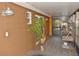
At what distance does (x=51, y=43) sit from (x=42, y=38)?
1.57 feet

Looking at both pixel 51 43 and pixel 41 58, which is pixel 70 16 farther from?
pixel 41 58

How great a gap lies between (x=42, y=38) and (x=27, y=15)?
886 mm

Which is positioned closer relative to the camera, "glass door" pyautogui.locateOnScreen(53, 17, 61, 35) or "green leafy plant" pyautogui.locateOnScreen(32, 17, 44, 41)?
"green leafy plant" pyautogui.locateOnScreen(32, 17, 44, 41)

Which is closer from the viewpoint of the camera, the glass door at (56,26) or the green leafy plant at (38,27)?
the green leafy plant at (38,27)

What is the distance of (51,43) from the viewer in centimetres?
442

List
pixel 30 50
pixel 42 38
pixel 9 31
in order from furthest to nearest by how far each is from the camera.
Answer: pixel 42 38, pixel 30 50, pixel 9 31

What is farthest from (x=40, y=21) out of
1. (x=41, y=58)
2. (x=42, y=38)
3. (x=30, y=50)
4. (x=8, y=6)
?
(x=41, y=58)

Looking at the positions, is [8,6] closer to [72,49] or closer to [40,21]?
[40,21]

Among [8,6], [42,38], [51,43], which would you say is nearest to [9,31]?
[8,6]

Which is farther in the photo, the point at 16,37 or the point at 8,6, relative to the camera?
the point at 16,37

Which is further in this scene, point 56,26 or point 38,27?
point 56,26

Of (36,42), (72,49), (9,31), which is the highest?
(9,31)

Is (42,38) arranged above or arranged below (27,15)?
below

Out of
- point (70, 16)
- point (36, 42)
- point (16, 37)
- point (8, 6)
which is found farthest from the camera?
point (70, 16)
